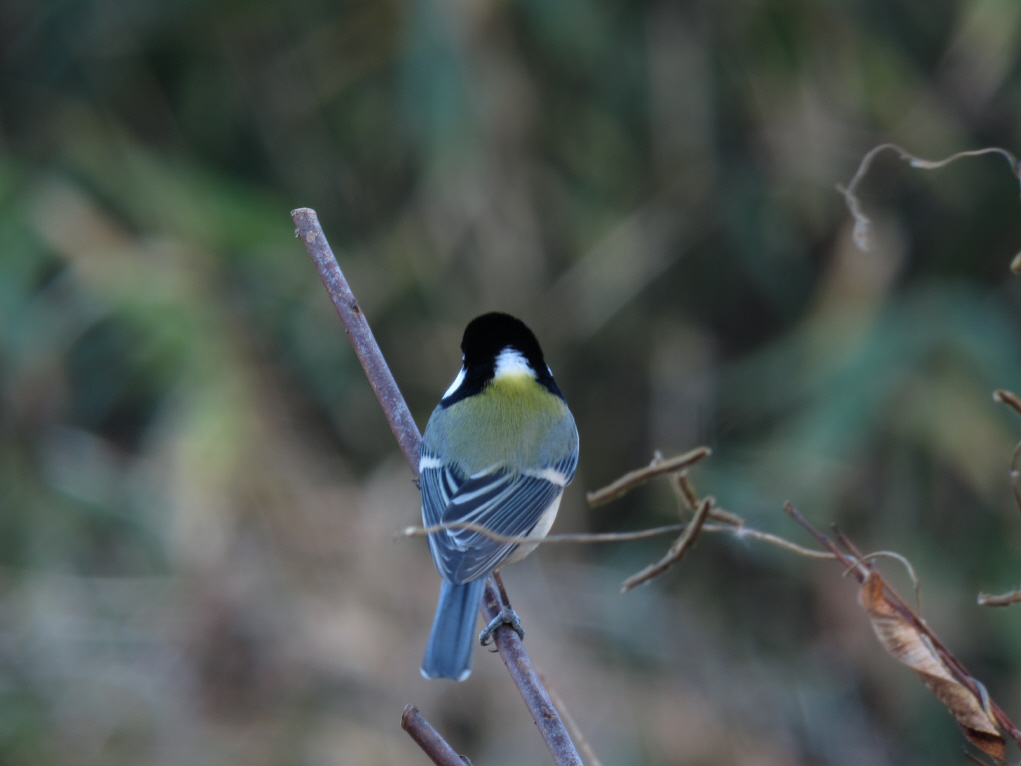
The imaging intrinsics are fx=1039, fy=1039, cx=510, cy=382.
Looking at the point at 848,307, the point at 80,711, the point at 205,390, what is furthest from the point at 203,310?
the point at 848,307

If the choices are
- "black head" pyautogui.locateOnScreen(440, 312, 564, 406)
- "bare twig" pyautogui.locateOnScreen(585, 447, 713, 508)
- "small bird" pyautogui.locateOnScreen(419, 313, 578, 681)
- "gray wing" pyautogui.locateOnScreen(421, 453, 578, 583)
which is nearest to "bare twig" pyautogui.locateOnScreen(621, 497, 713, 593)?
"bare twig" pyautogui.locateOnScreen(585, 447, 713, 508)

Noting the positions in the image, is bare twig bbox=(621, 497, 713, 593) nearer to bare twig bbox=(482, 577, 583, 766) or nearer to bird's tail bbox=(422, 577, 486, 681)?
bare twig bbox=(482, 577, 583, 766)

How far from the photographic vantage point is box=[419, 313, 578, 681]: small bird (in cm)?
135

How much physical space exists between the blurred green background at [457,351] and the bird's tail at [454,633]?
1.48m

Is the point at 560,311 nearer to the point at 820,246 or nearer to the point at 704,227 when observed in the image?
the point at 704,227

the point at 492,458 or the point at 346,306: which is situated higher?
the point at 492,458

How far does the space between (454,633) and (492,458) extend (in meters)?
0.42

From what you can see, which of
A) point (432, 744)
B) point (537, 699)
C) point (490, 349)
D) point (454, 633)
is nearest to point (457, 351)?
point (490, 349)

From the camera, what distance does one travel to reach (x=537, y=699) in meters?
0.81

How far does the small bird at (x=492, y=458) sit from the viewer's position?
53.0 inches

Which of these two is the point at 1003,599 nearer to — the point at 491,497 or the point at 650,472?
the point at 650,472

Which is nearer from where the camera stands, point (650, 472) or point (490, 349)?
point (650, 472)

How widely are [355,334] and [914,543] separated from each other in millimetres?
2407

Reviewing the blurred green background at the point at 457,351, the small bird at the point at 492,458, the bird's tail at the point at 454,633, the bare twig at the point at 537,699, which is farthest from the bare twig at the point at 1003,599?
the blurred green background at the point at 457,351
